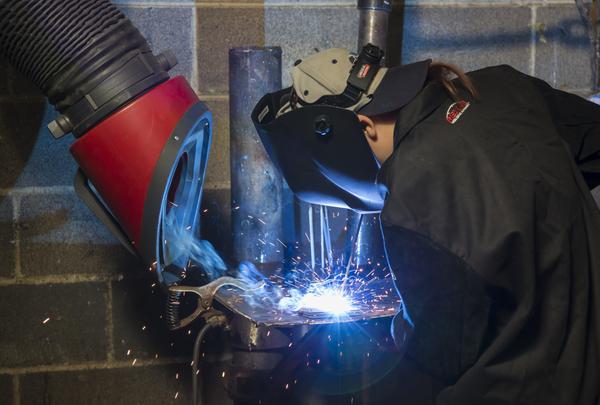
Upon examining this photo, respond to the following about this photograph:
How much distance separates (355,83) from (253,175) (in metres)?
0.63

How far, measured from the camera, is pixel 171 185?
1.69 m

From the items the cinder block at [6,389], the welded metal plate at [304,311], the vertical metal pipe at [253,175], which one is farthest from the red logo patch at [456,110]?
the cinder block at [6,389]

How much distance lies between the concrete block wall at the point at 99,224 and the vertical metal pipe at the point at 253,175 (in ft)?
0.94

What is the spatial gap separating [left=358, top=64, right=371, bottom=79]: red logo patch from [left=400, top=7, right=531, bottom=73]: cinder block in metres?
0.90

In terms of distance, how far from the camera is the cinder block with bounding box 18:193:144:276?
2252 millimetres

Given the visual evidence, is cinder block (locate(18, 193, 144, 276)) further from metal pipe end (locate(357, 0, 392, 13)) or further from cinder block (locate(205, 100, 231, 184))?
metal pipe end (locate(357, 0, 392, 13))

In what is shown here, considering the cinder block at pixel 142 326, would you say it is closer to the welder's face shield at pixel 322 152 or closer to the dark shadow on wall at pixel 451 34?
the welder's face shield at pixel 322 152

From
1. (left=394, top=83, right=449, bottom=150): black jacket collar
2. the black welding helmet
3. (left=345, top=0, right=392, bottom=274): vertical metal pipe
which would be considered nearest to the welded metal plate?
(left=345, top=0, right=392, bottom=274): vertical metal pipe

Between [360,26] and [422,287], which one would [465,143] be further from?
[360,26]

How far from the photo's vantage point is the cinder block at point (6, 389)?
2305mm

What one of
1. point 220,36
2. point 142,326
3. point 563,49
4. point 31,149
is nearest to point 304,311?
point 142,326

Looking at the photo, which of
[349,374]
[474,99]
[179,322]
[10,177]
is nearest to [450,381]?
[349,374]

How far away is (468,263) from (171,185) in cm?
80

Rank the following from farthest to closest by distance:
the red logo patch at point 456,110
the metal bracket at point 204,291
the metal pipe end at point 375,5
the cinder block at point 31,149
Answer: the cinder block at point 31,149 < the metal pipe end at point 375,5 < the metal bracket at point 204,291 < the red logo patch at point 456,110
